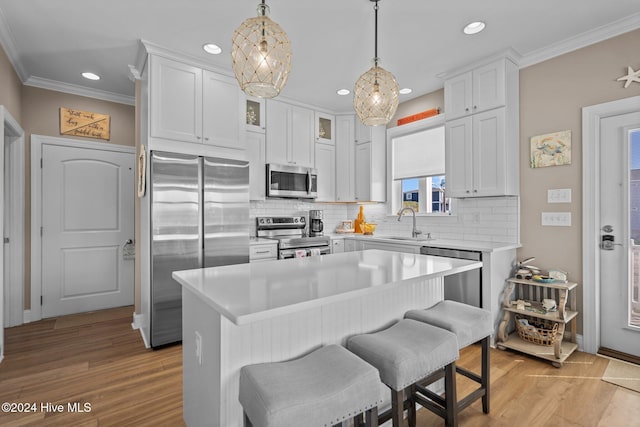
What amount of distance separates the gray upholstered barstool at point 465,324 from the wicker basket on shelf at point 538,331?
1.15 m

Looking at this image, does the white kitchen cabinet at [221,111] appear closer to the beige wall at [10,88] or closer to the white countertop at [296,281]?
the beige wall at [10,88]

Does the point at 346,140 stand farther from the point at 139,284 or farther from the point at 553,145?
the point at 139,284

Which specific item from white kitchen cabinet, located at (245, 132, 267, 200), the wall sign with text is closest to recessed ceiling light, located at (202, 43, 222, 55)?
white kitchen cabinet, located at (245, 132, 267, 200)

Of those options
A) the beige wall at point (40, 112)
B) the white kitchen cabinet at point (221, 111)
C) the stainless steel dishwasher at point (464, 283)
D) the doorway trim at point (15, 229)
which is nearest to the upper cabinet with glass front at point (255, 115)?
the white kitchen cabinet at point (221, 111)

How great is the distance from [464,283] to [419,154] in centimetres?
183

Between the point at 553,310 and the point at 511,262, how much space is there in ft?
1.75

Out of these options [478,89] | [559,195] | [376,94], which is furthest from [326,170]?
[559,195]

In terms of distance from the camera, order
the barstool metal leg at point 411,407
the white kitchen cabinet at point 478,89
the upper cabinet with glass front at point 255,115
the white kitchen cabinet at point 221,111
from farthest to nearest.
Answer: the upper cabinet with glass front at point 255,115 → the white kitchen cabinet at point 221,111 → the white kitchen cabinet at point 478,89 → the barstool metal leg at point 411,407

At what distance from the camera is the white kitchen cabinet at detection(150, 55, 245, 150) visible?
9.39ft

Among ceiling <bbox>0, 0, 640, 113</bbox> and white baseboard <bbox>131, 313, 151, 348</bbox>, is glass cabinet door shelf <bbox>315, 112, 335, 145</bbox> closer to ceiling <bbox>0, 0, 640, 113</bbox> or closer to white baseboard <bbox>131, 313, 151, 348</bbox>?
ceiling <bbox>0, 0, 640, 113</bbox>

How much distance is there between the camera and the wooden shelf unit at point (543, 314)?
252 centimetres

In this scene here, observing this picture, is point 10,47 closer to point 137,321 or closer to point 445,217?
point 137,321

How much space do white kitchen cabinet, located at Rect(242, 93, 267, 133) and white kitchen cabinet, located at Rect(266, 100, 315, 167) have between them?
0.24ft

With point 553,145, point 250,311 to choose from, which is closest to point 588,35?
point 553,145
